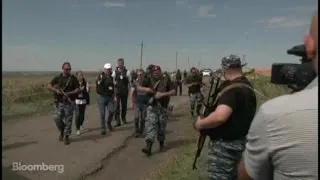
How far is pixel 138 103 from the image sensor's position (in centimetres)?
1038

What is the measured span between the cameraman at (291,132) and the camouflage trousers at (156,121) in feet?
21.8

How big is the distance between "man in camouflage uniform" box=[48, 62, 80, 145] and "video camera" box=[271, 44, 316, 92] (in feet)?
24.3

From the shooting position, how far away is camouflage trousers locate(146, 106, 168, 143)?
336 inches

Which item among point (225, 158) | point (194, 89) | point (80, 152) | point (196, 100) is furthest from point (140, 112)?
point (225, 158)

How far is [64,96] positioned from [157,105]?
7.01 feet

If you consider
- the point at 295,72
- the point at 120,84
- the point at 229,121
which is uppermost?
the point at 295,72

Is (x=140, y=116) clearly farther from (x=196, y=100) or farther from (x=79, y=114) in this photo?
(x=196, y=100)

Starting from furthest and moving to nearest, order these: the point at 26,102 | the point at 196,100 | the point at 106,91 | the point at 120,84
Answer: the point at 26,102 → the point at 196,100 → the point at 120,84 → the point at 106,91

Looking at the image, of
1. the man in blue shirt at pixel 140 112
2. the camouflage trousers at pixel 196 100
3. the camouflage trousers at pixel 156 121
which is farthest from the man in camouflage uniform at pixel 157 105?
the camouflage trousers at pixel 196 100

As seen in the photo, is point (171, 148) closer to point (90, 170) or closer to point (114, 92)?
point (90, 170)

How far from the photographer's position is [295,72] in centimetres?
233

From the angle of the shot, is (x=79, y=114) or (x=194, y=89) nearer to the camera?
(x=79, y=114)

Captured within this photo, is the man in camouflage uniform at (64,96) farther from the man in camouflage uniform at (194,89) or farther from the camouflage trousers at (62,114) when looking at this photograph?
the man in camouflage uniform at (194,89)

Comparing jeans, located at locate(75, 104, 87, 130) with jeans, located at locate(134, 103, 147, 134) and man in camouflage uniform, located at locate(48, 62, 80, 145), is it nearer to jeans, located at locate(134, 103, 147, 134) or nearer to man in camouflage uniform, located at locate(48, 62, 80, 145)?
man in camouflage uniform, located at locate(48, 62, 80, 145)
